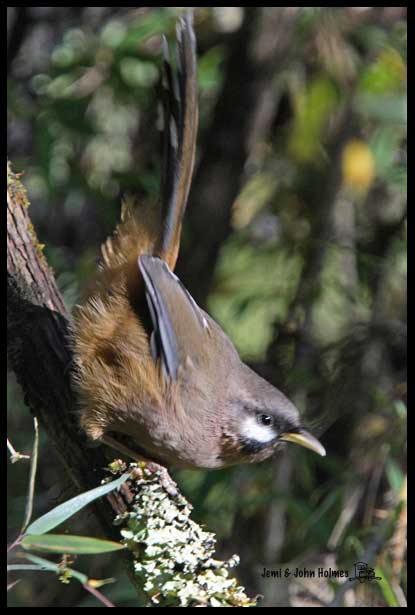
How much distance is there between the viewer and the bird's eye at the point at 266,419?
11.4 ft

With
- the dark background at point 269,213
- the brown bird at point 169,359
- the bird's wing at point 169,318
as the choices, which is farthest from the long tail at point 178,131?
the dark background at point 269,213

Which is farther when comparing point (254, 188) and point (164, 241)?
point (254, 188)

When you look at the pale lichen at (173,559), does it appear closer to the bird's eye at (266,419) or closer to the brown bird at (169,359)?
the brown bird at (169,359)

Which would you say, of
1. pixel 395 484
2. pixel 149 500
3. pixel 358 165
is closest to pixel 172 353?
pixel 149 500

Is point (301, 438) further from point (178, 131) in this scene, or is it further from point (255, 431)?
point (178, 131)

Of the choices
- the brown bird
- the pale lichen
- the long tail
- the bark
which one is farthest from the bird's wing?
the bark

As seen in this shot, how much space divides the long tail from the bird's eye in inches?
32.4

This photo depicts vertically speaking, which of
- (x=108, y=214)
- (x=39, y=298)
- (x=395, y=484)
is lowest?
(x=395, y=484)

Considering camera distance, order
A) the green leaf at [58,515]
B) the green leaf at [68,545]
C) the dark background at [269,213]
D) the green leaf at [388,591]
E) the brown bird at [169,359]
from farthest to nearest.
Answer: the dark background at [269,213]
the brown bird at [169,359]
the green leaf at [388,591]
the green leaf at [58,515]
the green leaf at [68,545]

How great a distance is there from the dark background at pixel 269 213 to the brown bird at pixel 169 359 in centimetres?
65

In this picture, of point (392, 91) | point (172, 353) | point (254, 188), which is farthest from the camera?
point (254, 188)

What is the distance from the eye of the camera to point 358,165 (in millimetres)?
5156

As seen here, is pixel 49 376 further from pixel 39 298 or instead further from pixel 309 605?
pixel 309 605

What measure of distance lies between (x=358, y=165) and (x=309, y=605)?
2.72 metres
